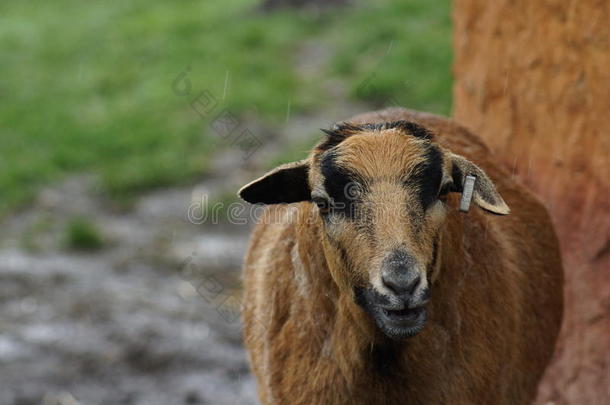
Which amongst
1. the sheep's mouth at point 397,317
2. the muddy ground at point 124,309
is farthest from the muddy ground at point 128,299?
the sheep's mouth at point 397,317

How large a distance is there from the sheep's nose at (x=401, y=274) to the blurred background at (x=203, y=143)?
260 centimetres

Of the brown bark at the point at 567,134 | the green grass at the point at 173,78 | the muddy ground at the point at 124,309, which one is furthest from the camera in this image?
the green grass at the point at 173,78

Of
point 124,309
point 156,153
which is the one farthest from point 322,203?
point 156,153

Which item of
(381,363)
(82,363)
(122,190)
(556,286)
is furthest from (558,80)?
(122,190)

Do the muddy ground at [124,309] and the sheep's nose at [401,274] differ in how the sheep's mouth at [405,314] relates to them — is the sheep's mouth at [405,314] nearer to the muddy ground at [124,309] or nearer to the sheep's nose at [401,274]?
the sheep's nose at [401,274]

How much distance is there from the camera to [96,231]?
10.8m

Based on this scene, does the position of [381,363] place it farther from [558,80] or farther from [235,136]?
[235,136]

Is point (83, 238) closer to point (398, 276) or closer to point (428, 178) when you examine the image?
point (428, 178)

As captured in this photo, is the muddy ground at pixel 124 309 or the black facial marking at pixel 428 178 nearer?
the black facial marking at pixel 428 178

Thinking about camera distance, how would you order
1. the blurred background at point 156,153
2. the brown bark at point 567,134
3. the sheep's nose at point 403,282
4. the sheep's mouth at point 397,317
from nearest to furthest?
1. the sheep's nose at point 403,282
2. the sheep's mouth at point 397,317
3. the brown bark at point 567,134
4. the blurred background at point 156,153

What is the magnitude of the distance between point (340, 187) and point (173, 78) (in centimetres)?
1038

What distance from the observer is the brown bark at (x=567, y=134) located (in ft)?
20.9

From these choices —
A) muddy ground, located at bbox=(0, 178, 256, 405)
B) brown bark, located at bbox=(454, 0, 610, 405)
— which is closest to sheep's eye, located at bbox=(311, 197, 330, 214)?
brown bark, located at bbox=(454, 0, 610, 405)

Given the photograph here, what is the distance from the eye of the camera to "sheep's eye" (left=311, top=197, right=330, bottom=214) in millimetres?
4672
